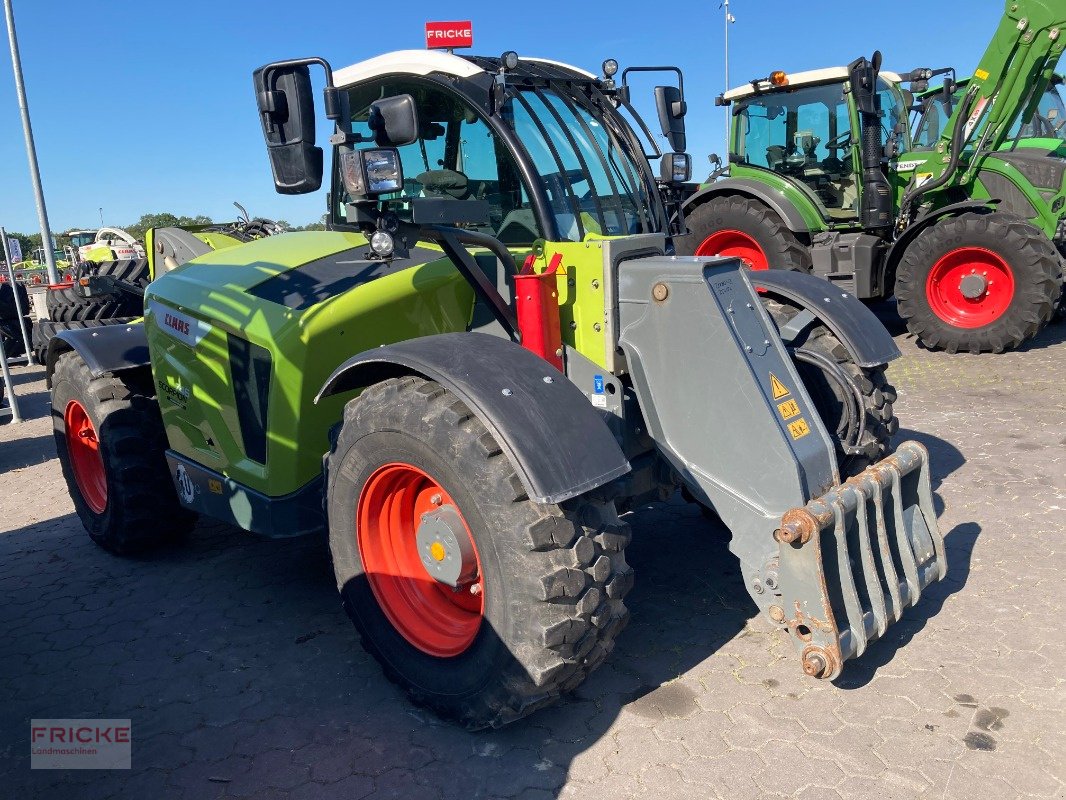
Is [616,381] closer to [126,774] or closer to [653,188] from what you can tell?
[653,188]

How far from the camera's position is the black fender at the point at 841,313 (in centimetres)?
355

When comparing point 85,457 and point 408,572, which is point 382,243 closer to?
point 408,572

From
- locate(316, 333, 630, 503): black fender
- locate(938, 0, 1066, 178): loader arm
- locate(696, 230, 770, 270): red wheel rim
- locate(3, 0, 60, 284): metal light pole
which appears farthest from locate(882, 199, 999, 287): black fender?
locate(3, 0, 60, 284): metal light pole

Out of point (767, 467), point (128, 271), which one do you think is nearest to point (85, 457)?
point (767, 467)

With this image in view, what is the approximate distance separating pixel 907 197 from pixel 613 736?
7.71 metres

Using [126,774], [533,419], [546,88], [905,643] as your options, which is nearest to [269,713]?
[126,774]

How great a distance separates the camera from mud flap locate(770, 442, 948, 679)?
250cm

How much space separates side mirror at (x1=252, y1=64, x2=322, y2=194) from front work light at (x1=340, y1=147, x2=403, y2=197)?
0.42 ft

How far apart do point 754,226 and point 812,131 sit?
4.11 ft

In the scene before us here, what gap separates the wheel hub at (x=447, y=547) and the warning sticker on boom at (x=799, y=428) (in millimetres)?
1141

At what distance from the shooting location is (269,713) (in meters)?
2.98

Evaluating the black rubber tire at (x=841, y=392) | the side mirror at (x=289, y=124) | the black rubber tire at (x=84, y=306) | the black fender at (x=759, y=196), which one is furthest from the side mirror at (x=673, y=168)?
the black rubber tire at (x=84, y=306)

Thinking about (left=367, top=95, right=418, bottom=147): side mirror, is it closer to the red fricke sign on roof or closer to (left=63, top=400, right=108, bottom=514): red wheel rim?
the red fricke sign on roof

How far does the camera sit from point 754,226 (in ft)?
30.2
